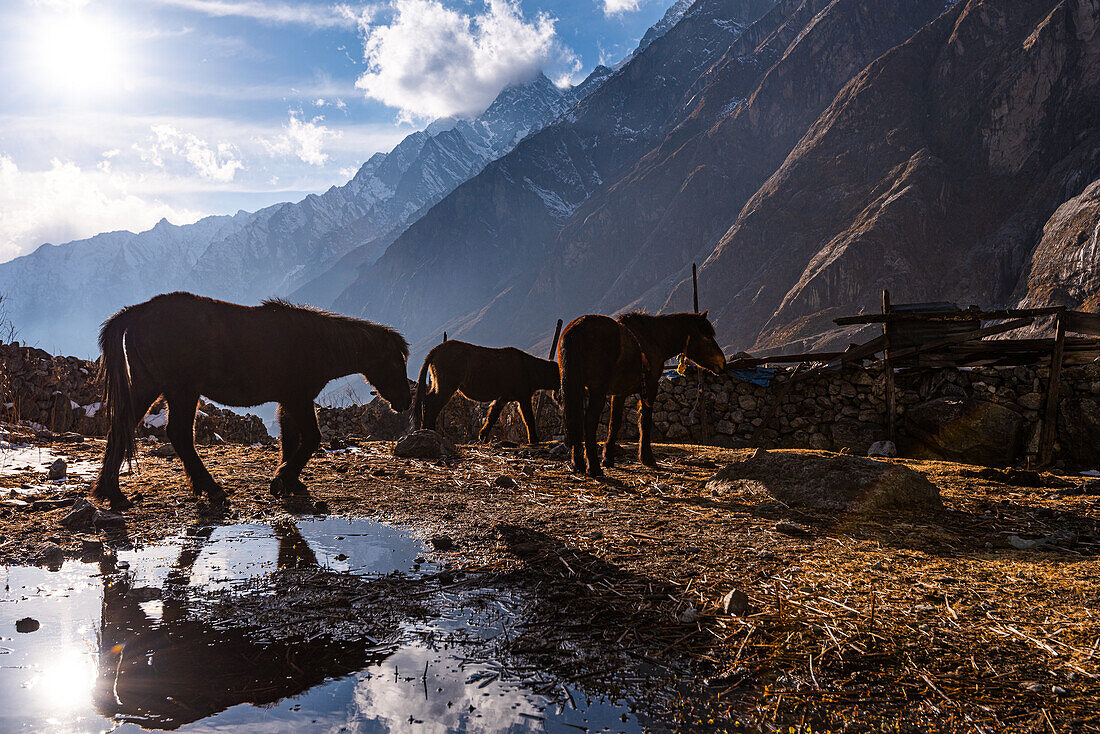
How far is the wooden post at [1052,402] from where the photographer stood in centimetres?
1109

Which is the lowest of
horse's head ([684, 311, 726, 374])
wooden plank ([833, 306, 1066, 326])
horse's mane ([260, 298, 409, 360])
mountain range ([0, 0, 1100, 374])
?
horse's head ([684, 311, 726, 374])

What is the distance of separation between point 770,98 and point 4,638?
154416 millimetres

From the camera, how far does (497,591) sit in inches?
138

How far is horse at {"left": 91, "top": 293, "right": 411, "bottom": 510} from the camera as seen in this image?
5.90 meters

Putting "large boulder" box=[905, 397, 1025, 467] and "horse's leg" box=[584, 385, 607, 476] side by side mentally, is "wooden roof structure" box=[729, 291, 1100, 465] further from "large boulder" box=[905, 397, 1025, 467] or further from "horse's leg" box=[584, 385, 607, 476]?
"horse's leg" box=[584, 385, 607, 476]

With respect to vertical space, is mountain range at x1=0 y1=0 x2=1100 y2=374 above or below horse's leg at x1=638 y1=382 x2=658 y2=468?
above

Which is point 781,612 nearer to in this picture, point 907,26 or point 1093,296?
point 1093,296

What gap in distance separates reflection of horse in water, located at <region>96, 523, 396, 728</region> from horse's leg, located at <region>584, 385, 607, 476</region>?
5031mm

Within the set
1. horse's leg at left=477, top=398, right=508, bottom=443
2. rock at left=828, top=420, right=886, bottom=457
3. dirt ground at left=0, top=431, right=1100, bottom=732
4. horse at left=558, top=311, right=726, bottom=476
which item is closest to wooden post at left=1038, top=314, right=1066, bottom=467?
rock at left=828, top=420, right=886, bottom=457

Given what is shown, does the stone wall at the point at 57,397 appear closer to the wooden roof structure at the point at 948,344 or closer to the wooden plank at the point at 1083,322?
the wooden roof structure at the point at 948,344

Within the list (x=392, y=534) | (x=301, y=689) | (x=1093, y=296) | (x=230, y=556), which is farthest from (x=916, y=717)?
(x=1093, y=296)

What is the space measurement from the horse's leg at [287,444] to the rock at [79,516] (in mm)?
1652

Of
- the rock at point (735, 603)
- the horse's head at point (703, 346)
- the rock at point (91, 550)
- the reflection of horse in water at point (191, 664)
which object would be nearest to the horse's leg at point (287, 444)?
the rock at point (91, 550)

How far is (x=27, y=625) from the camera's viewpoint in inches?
116
